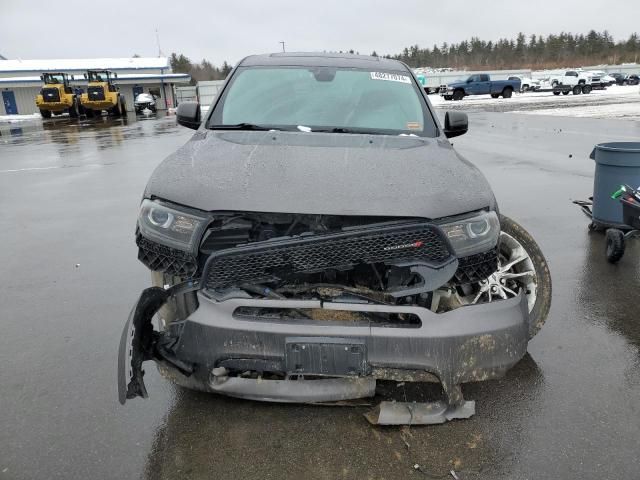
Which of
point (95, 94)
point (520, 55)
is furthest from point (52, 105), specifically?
point (520, 55)

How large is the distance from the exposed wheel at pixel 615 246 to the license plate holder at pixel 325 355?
364 cm

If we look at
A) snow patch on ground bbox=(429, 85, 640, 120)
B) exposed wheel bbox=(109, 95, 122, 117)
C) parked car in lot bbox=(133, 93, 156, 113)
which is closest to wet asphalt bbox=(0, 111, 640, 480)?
snow patch on ground bbox=(429, 85, 640, 120)

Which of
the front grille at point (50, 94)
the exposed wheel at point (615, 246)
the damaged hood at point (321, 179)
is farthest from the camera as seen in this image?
the front grille at point (50, 94)

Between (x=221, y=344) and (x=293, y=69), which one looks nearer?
(x=221, y=344)

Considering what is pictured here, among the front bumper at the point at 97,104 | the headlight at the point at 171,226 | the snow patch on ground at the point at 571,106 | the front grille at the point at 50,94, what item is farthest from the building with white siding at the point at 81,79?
the headlight at the point at 171,226

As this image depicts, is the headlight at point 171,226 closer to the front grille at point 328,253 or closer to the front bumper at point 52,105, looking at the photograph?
the front grille at point 328,253

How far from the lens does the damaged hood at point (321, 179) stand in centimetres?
231

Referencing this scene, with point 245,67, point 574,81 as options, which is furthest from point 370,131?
point 574,81

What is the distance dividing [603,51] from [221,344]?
376 feet

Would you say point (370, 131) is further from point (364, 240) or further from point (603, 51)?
point (603, 51)

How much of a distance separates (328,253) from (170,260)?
73 centimetres

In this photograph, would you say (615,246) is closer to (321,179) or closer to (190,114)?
(321,179)

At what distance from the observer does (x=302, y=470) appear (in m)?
2.34

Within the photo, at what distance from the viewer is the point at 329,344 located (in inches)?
86.1
